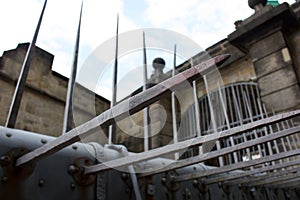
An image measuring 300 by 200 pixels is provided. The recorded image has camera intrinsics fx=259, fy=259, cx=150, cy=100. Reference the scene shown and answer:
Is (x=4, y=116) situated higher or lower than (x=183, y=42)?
higher

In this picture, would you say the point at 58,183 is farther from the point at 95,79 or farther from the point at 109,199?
the point at 95,79

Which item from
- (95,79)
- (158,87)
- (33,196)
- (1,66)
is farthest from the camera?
(1,66)

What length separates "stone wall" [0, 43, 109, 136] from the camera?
413 centimetres

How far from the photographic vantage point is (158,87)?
25.2 inches

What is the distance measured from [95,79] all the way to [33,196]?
0.70 metres

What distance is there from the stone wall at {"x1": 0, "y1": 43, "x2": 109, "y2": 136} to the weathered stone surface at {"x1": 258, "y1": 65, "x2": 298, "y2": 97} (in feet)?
8.25

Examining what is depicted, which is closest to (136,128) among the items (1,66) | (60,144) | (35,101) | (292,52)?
(35,101)

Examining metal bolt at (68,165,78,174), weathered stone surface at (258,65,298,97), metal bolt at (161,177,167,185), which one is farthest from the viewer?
weathered stone surface at (258,65,298,97)

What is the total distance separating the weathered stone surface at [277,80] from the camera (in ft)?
10.8

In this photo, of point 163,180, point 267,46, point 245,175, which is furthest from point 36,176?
point 267,46

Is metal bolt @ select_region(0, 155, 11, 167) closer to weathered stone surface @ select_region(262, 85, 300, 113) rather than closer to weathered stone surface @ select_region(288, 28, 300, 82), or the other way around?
weathered stone surface @ select_region(262, 85, 300, 113)

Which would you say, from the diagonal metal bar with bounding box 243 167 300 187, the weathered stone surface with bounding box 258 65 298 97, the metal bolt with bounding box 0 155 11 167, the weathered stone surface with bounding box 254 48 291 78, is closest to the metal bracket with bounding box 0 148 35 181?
the metal bolt with bounding box 0 155 11 167

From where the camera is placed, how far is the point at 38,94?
4.54 m

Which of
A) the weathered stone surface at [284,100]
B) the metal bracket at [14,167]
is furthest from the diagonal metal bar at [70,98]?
the weathered stone surface at [284,100]
